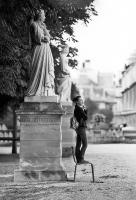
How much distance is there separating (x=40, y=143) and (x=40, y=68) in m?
1.93

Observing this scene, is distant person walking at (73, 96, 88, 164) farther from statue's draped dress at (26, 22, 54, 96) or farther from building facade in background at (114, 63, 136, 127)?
building facade in background at (114, 63, 136, 127)

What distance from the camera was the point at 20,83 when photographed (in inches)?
767

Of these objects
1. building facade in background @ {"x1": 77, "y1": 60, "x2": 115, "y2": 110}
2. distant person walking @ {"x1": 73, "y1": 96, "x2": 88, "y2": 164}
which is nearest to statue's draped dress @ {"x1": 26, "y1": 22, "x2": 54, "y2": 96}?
distant person walking @ {"x1": 73, "y1": 96, "x2": 88, "y2": 164}

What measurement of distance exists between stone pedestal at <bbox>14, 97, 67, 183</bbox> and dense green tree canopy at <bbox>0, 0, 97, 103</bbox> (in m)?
4.06

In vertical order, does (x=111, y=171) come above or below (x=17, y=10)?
below

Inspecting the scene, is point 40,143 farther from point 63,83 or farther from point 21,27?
point 63,83

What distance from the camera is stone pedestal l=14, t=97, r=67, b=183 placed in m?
12.1

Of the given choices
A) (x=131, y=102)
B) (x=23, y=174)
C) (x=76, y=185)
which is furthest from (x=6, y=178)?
(x=131, y=102)

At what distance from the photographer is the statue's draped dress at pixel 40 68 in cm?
1241

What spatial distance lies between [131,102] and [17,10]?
7326 centimetres

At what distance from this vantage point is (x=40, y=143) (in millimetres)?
12195

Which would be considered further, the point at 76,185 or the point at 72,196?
the point at 76,185

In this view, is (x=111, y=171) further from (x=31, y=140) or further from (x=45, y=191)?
(x=45, y=191)

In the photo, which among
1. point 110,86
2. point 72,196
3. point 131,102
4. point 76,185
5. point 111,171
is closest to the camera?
point 72,196
